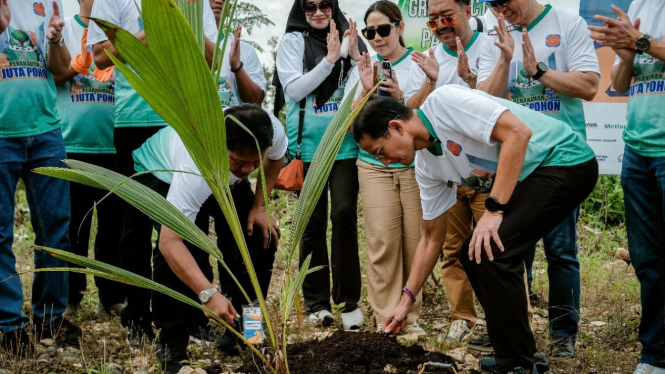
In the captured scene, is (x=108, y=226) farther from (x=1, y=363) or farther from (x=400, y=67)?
(x=400, y=67)

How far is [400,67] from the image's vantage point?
14.2 ft

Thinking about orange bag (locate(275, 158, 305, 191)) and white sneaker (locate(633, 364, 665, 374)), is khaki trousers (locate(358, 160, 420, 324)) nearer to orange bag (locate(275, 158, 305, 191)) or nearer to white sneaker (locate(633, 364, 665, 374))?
orange bag (locate(275, 158, 305, 191))

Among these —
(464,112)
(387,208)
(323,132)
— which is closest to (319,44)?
(323,132)

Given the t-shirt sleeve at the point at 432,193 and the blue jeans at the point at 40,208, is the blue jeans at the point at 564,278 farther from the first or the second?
the blue jeans at the point at 40,208

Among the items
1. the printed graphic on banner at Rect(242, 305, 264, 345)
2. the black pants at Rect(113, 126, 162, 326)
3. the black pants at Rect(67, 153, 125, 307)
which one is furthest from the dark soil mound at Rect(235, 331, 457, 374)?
the black pants at Rect(67, 153, 125, 307)

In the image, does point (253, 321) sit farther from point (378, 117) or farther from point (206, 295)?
point (378, 117)

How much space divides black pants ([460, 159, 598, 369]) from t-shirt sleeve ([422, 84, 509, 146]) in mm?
324

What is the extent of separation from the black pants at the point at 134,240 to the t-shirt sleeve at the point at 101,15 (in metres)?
0.56

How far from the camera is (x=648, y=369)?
3371 mm

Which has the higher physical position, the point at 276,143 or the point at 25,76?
the point at 25,76

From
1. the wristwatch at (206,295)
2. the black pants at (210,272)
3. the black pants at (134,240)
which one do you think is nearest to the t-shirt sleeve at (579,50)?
the black pants at (210,272)

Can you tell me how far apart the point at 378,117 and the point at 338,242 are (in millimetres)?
1432

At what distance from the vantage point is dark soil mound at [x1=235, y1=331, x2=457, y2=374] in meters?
2.81

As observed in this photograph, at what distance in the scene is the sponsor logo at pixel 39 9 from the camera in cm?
382
